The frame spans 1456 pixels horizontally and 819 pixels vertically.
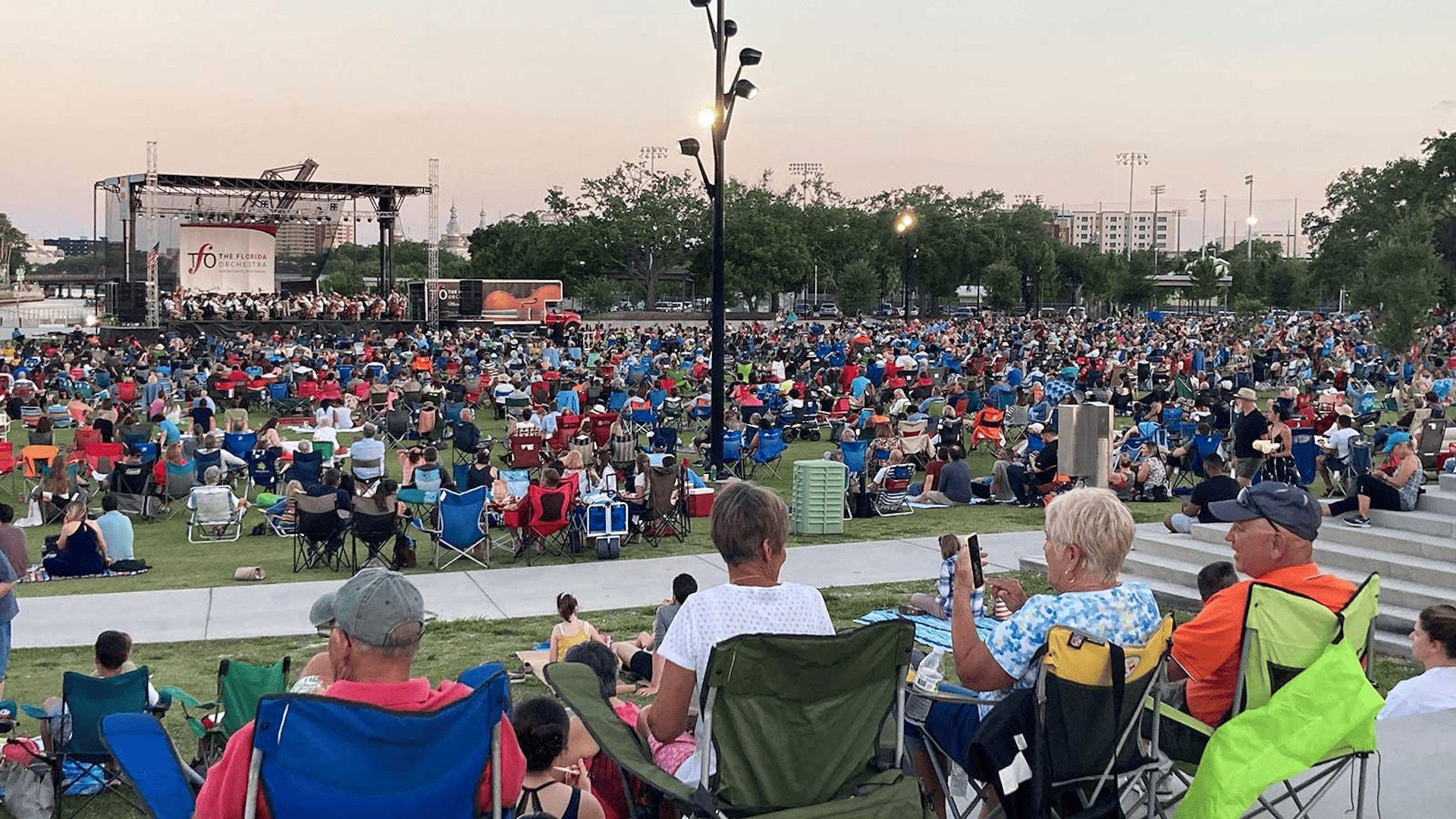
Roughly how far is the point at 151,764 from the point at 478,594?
674cm

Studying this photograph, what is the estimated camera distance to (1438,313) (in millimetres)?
58125

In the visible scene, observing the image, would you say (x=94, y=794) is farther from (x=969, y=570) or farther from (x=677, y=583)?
(x=969, y=570)

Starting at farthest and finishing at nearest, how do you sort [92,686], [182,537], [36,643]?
[182,537] < [36,643] < [92,686]

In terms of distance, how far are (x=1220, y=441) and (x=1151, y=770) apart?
1300 centimetres

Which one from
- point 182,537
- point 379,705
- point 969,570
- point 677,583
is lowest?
point 182,537

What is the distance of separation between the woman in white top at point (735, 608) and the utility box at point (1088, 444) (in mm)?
11200

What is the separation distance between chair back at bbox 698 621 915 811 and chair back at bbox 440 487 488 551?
28.2ft

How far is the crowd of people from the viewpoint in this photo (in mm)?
3742

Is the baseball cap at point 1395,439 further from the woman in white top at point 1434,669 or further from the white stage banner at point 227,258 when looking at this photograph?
the white stage banner at point 227,258

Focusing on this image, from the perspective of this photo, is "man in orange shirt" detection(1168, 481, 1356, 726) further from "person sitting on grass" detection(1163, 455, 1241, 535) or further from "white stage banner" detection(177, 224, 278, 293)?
"white stage banner" detection(177, 224, 278, 293)

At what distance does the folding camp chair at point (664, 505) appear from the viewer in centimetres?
1301

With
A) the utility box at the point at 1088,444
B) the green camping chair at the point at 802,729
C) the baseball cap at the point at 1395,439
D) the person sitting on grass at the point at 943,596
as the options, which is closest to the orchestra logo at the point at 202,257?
the utility box at the point at 1088,444

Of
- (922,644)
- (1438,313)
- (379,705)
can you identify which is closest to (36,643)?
(922,644)

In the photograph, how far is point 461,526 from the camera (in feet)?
38.9
